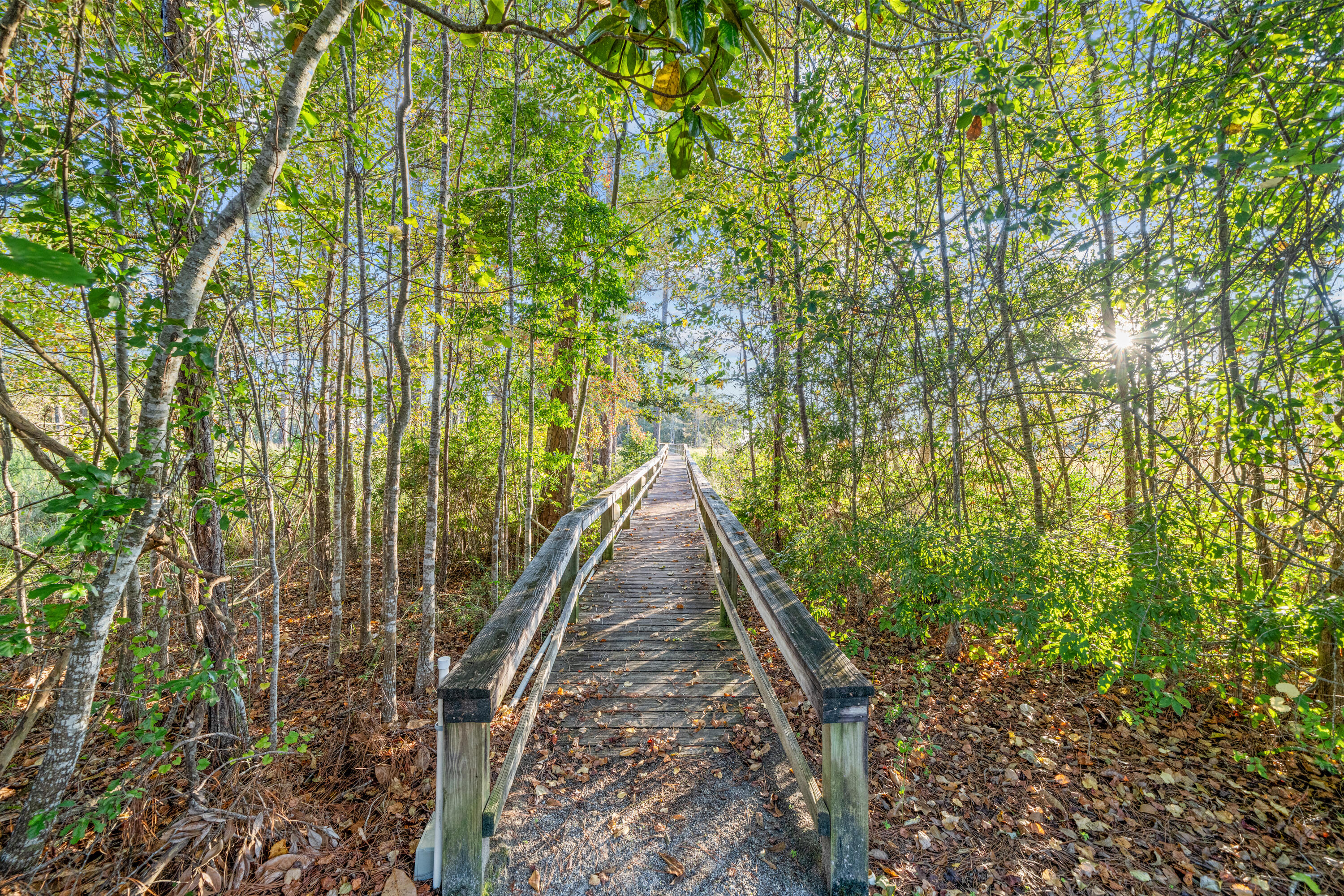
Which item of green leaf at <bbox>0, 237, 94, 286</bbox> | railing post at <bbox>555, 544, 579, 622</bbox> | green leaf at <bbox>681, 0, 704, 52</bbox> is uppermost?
green leaf at <bbox>681, 0, 704, 52</bbox>

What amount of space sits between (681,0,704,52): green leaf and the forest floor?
8.89ft

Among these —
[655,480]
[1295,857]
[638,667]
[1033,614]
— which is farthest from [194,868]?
[655,480]

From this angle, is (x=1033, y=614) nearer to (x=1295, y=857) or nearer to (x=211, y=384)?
(x=1295, y=857)

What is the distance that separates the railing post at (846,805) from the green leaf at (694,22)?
2103 mm

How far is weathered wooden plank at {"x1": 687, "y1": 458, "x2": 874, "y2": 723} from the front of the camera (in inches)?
69.8

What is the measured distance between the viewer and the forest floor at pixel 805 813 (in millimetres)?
2072

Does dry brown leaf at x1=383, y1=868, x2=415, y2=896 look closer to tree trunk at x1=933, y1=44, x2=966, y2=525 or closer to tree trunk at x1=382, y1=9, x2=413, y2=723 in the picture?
tree trunk at x1=382, y1=9, x2=413, y2=723

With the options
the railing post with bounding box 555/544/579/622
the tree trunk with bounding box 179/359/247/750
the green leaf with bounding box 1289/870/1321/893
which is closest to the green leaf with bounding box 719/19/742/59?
the tree trunk with bounding box 179/359/247/750

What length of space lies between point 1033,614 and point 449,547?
22.6 ft

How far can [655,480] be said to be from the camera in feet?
51.4

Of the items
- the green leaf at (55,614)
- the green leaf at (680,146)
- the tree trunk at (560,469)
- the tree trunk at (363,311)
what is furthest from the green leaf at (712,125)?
the tree trunk at (560,469)

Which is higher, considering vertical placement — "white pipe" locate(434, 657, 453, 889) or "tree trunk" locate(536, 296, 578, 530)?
"tree trunk" locate(536, 296, 578, 530)

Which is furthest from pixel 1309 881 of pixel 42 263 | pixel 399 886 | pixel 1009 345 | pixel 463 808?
pixel 42 263

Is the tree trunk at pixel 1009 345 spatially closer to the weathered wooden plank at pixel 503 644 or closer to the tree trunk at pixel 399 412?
the weathered wooden plank at pixel 503 644
